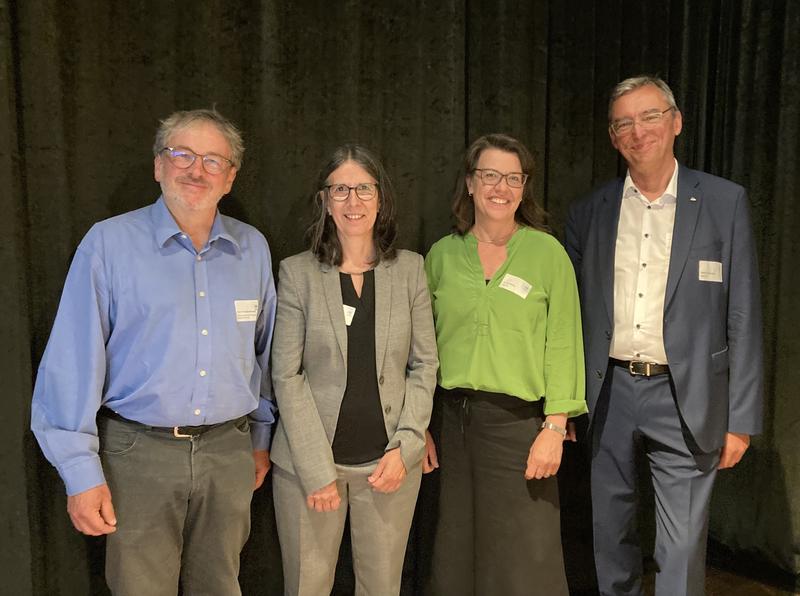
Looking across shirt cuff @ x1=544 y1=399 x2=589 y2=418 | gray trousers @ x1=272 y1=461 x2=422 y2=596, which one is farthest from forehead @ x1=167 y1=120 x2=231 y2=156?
shirt cuff @ x1=544 y1=399 x2=589 y2=418

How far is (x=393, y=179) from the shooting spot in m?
2.55

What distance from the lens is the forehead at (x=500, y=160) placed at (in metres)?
2.08

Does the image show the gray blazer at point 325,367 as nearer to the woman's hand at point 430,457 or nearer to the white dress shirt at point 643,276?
the woman's hand at point 430,457

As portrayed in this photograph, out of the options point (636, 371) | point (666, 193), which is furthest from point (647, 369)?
point (666, 193)

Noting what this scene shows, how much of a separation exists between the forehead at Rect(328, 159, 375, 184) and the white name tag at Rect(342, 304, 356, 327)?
38 cm

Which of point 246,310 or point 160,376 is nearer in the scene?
point 160,376

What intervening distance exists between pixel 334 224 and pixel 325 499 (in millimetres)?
840

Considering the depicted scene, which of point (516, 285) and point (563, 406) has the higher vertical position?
point (516, 285)

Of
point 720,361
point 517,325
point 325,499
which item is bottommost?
point 325,499

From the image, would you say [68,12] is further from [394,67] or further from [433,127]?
[433,127]

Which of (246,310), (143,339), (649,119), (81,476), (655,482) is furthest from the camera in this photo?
(655,482)

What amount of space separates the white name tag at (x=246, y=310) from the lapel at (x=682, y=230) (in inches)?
53.9

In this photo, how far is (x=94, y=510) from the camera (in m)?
1.62

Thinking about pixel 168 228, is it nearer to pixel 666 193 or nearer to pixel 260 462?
pixel 260 462
